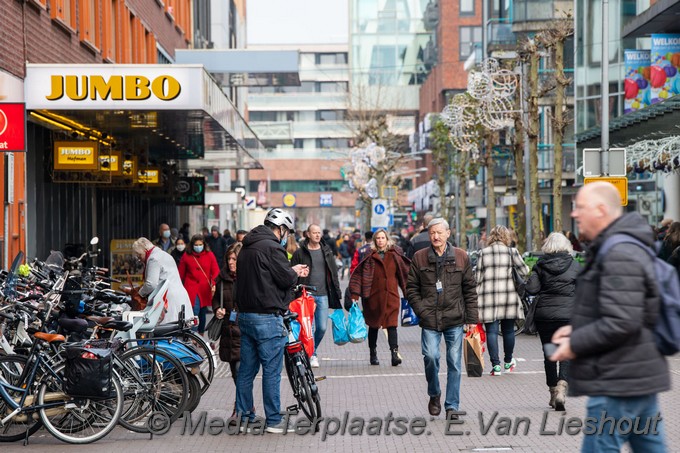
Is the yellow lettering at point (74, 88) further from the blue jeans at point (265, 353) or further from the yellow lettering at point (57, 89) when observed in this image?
the blue jeans at point (265, 353)

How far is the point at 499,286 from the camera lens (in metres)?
14.0

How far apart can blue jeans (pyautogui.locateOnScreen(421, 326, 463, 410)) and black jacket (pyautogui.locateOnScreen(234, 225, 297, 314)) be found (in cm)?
130

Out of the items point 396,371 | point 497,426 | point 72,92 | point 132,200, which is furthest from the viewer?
point 132,200

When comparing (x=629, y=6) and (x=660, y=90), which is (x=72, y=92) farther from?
(x=629, y=6)

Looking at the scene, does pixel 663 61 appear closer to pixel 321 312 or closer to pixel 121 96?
pixel 121 96

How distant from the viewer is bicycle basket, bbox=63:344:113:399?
9078 millimetres

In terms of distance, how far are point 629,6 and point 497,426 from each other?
28.3 meters

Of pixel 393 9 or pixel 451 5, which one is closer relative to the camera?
pixel 451 5

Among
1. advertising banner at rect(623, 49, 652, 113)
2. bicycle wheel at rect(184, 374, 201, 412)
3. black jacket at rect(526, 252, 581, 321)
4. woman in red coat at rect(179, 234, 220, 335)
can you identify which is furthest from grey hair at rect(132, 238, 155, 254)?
advertising banner at rect(623, 49, 652, 113)

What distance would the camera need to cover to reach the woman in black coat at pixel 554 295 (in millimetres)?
10711

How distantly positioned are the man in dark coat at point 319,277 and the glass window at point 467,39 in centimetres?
7131

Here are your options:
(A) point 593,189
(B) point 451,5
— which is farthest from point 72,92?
(B) point 451,5

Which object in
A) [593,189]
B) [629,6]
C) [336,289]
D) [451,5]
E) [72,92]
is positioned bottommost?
[336,289]

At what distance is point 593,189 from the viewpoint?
18.3 feet
